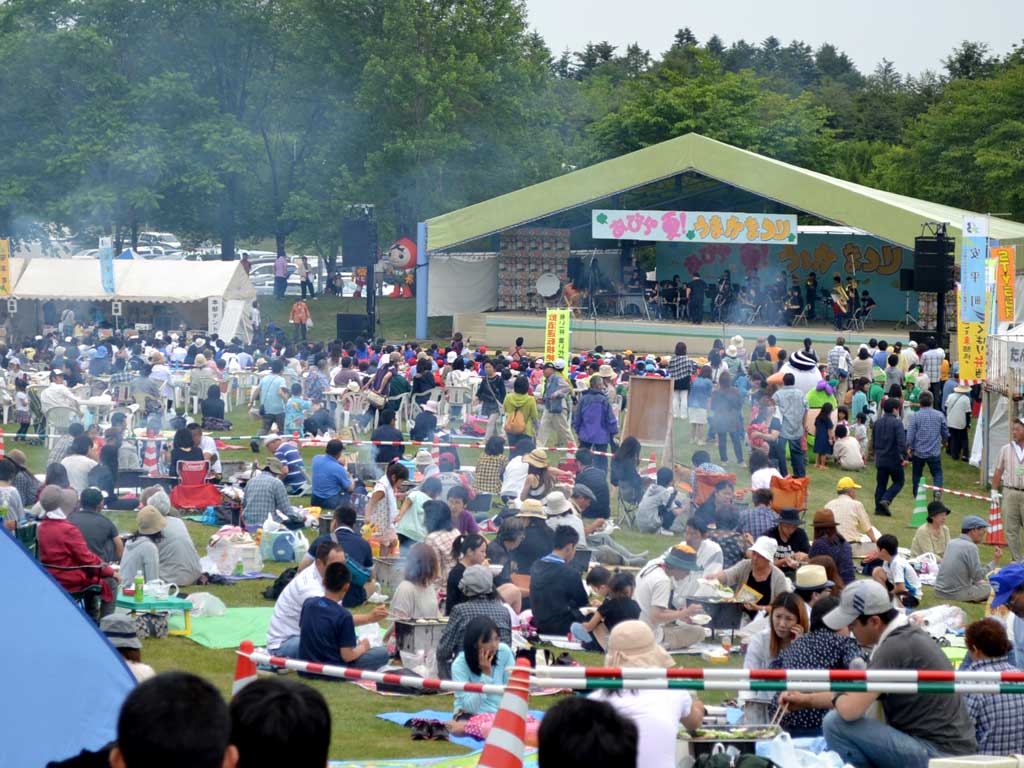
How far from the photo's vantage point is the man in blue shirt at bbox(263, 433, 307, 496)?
Answer: 48.9 feet

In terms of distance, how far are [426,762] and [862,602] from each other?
7.50 feet

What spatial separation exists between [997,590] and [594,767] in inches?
200

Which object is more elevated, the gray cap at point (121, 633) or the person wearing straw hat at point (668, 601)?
the gray cap at point (121, 633)

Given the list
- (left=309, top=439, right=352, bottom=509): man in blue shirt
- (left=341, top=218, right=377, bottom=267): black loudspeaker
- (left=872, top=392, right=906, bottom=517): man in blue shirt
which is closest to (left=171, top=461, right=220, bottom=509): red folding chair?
(left=309, top=439, right=352, bottom=509): man in blue shirt

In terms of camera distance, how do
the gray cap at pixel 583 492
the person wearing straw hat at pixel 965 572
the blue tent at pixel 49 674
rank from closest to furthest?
the blue tent at pixel 49 674 → the person wearing straw hat at pixel 965 572 → the gray cap at pixel 583 492

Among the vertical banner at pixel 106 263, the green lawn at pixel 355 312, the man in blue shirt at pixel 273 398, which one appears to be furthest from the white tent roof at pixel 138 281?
the man in blue shirt at pixel 273 398

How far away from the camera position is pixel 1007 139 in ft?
125

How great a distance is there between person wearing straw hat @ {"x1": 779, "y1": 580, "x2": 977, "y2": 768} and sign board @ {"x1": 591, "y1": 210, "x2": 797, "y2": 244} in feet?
82.8

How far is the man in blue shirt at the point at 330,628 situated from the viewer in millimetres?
8125

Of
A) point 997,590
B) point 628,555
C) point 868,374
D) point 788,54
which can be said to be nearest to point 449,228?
point 868,374

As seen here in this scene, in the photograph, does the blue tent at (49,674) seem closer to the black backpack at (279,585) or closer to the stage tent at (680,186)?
the black backpack at (279,585)

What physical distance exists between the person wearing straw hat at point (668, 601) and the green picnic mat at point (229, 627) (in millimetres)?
2579

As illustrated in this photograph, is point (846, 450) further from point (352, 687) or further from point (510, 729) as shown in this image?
point (510, 729)

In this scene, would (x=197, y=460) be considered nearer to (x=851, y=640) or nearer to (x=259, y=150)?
(x=851, y=640)
